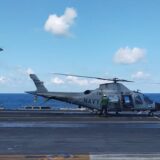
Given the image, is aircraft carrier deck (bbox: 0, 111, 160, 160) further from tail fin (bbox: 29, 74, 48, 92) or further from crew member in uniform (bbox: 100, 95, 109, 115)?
tail fin (bbox: 29, 74, 48, 92)

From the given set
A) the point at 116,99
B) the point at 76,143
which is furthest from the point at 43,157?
the point at 116,99

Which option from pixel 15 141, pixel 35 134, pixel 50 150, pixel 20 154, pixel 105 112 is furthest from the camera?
pixel 105 112

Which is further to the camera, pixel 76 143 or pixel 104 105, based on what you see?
pixel 104 105

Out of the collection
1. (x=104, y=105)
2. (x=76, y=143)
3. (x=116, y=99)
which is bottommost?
(x=76, y=143)

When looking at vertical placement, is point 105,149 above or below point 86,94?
below

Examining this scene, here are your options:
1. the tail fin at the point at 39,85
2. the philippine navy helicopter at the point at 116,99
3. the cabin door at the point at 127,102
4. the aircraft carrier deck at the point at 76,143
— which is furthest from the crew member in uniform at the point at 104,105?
the aircraft carrier deck at the point at 76,143

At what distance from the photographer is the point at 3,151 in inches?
609

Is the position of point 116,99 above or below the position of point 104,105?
above

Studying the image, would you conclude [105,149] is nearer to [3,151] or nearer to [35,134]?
[3,151]

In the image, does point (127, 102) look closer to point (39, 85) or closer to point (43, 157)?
point (39, 85)

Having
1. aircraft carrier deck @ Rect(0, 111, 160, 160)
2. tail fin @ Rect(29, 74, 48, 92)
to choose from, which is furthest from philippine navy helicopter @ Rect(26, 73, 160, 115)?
aircraft carrier deck @ Rect(0, 111, 160, 160)

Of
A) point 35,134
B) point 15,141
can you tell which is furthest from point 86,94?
point 15,141

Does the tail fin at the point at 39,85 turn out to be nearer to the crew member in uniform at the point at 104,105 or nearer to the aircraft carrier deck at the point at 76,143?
the crew member in uniform at the point at 104,105

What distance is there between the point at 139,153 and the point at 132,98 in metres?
26.0
